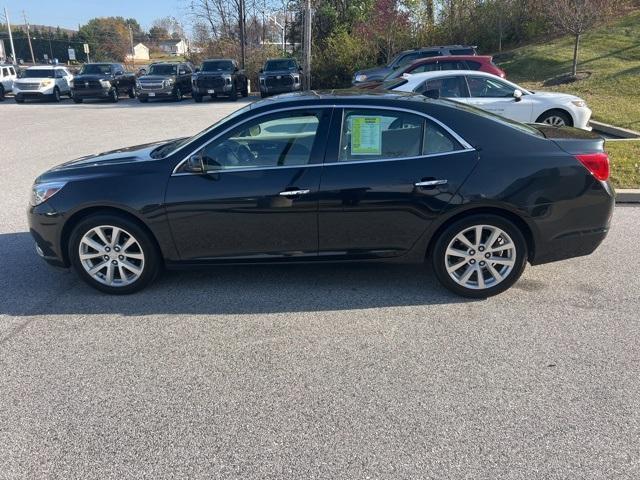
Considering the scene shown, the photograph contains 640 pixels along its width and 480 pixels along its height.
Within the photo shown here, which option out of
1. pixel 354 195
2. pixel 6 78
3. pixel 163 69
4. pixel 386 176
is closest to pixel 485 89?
pixel 386 176

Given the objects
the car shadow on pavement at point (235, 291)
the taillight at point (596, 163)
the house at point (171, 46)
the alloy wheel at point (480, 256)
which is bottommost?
the car shadow on pavement at point (235, 291)

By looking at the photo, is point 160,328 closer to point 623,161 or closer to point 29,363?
point 29,363

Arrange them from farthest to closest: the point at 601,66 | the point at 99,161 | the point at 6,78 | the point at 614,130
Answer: the point at 6,78 → the point at 601,66 → the point at 614,130 → the point at 99,161

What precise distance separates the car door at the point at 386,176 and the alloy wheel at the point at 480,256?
0.33 meters

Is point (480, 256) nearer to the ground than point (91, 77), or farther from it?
nearer to the ground

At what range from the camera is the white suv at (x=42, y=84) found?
2438cm

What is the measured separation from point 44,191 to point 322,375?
2.88 meters

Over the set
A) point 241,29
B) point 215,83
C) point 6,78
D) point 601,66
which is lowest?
point 215,83

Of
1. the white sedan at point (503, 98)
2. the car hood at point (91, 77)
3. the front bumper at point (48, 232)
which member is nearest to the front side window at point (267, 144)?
the front bumper at point (48, 232)

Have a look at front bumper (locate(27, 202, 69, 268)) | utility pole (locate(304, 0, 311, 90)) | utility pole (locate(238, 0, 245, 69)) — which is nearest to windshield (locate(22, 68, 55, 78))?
utility pole (locate(238, 0, 245, 69))

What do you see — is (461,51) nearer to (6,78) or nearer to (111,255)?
(111,255)

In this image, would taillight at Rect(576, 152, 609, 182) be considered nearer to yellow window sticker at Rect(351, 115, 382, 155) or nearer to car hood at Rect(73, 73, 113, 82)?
yellow window sticker at Rect(351, 115, 382, 155)

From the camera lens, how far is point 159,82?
23062 mm

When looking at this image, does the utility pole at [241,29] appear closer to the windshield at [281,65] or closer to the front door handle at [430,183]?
the windshield at [281,65]
